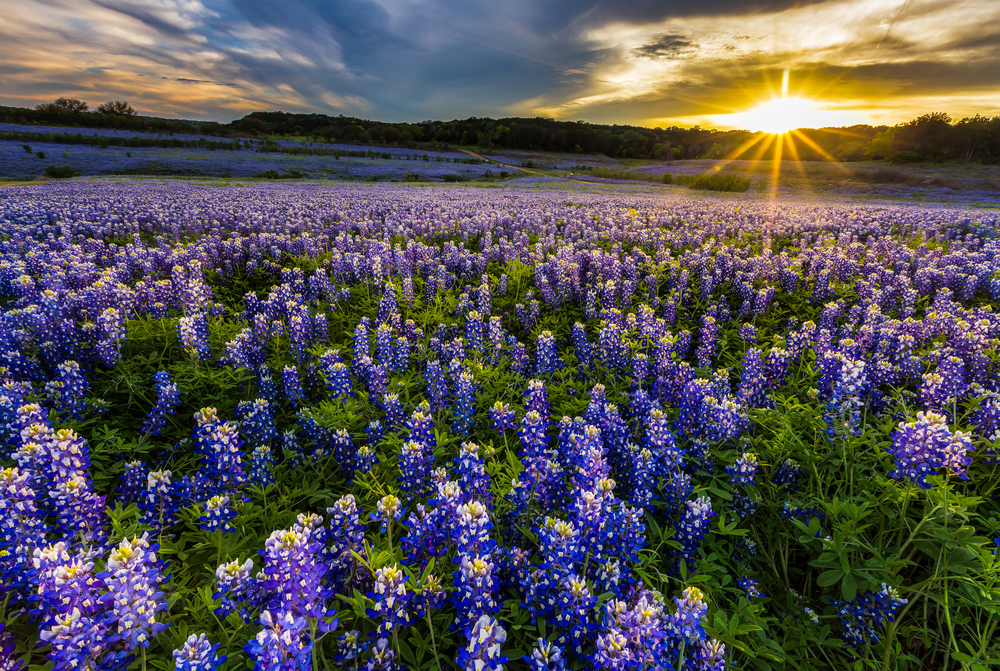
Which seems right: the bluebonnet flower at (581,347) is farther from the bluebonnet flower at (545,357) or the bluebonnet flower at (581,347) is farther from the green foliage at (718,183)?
the green foliage at (718,183)

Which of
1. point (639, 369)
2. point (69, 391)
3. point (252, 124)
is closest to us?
point (69, 391)

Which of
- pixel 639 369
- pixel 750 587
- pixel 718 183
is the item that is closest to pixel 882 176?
pixel 718 183

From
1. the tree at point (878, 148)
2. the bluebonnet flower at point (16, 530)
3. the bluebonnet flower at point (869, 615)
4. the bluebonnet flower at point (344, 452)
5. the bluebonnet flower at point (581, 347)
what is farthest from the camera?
the tree at point (878, 148)

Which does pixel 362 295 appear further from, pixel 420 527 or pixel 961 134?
pixel 961 134

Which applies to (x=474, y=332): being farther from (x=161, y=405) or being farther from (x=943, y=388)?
(x=943, y=388)

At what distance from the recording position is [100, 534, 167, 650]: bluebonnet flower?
1768 mm

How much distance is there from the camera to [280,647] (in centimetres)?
163

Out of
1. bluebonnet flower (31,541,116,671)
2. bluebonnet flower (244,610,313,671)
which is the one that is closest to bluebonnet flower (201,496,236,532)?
bluebonnet flower (31,541,116,671)

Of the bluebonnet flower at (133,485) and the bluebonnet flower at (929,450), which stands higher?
the bluebonnet flower at (929,450)

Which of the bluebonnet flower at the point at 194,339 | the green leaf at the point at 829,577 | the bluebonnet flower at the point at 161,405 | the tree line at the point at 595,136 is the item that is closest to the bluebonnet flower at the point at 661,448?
the green leaf at the point at 829,577

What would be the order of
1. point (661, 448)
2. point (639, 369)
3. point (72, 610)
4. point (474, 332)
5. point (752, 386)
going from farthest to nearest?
point (474, 332) → point (639, 369) → point (752, 386) → point (661, 448) → point (72, 610)

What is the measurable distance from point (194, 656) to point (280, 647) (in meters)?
0.41

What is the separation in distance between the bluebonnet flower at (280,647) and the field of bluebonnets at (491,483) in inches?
0.4

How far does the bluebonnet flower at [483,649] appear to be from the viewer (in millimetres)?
1648
